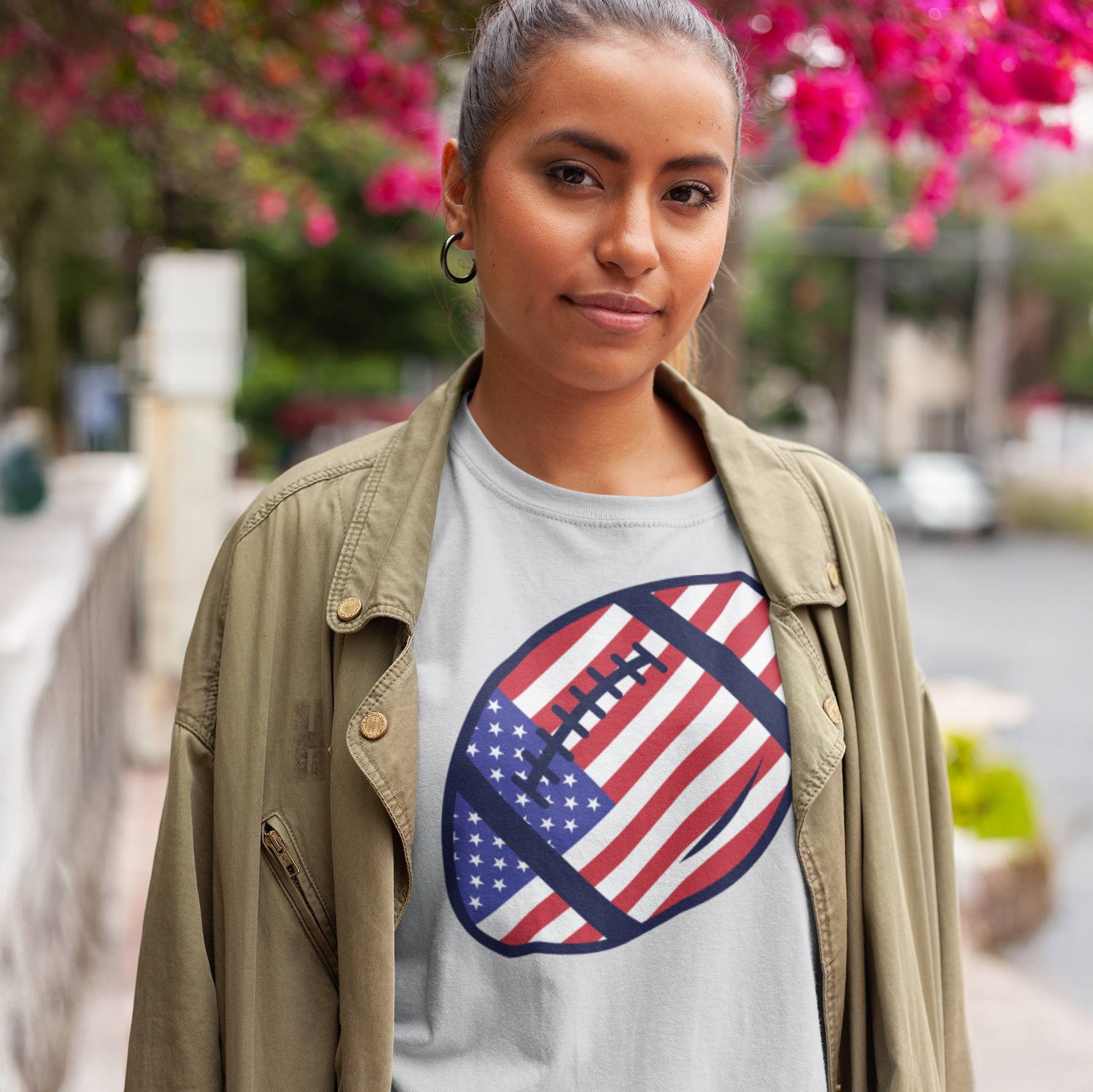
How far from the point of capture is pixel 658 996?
1.40m

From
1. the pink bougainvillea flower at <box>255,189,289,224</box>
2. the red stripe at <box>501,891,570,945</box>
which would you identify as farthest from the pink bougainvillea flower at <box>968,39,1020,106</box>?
the pink bougainvillea flower at <box>255,189,289,224</box>

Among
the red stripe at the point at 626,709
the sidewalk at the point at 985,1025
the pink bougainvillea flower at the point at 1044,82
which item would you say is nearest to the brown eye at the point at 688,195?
the red stripe at the point at 626,709

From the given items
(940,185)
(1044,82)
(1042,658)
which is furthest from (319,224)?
(1042,658)

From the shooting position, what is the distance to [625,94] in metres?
1.36

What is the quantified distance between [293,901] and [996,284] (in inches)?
1234

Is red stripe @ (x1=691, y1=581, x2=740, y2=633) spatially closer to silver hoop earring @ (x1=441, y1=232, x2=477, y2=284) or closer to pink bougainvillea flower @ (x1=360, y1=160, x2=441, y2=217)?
silver hoop earring @ (x1=441, y1=232, x2=477, y2=284)

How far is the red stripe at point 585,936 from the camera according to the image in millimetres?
1396

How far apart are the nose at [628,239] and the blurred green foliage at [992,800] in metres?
4.01

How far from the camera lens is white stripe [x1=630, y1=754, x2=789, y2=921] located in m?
1.42

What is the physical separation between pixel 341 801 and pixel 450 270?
0.68m

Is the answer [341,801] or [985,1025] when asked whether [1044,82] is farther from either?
[985,1025]

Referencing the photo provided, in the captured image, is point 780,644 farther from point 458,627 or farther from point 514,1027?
point 514,1027

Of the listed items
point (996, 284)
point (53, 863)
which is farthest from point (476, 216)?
point (996, 284)

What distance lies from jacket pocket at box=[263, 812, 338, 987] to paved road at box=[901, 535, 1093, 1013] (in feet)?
13.2
